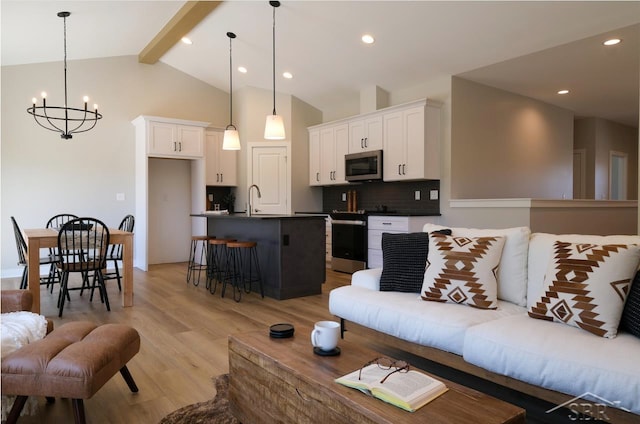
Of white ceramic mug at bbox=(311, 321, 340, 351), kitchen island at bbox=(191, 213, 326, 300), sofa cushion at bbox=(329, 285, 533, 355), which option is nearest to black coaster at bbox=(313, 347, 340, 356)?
white ceramic mug at bbox=(311, 321, 340, 351)

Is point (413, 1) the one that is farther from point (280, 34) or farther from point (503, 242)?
point (503, 242)

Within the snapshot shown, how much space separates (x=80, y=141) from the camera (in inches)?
257

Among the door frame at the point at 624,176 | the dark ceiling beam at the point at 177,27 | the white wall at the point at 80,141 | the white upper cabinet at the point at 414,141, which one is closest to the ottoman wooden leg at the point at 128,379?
the white upper cabinet at the point at 414,141

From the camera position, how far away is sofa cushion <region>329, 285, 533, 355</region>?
6.95ft

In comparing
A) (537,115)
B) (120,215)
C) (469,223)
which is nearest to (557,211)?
(469,223)

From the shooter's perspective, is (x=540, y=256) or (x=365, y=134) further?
(x=365, y=134)

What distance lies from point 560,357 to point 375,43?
4429mm

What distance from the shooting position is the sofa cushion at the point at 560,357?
5.04 feet

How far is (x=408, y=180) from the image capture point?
597 cm

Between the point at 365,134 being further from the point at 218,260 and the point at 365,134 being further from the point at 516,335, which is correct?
the point at 516,335

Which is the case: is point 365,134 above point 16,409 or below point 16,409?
above

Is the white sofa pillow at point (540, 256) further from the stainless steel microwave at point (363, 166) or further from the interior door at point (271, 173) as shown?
the interior door at point (271, 173)

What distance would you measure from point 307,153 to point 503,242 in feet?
18.0

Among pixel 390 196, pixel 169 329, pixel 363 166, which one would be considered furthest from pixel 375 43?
pixel 169 329
